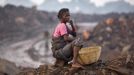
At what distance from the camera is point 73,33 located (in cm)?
645

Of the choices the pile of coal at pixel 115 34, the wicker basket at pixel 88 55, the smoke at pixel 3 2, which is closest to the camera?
the wicker basket at pixel 88 55

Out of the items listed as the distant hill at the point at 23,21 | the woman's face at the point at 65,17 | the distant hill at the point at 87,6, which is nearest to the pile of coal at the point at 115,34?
the distant hill at the point at 23,21

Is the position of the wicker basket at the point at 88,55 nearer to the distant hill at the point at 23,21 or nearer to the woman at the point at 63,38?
the woman at the point at 63,38

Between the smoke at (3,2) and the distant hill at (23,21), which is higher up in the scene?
the smoke at (3,2)

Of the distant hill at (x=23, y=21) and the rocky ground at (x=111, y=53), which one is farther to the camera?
the distant hill at (x=23, y=21)

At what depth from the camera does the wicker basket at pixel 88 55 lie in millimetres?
6195

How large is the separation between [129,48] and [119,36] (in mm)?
5566

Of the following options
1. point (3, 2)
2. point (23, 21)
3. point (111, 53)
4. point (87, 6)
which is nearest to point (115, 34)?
point (111, 53)

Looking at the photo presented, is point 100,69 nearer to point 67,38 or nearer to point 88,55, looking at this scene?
point 88,55

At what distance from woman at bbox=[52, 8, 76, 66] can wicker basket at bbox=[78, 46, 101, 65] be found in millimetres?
246

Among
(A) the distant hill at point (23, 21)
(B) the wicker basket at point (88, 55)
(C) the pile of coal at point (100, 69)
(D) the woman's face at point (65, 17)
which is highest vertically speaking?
(A) the distant hill at point (23, 21)

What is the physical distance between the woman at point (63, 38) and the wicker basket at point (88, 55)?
25 cm

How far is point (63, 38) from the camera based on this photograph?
21.4 feet

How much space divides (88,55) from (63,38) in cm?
61
